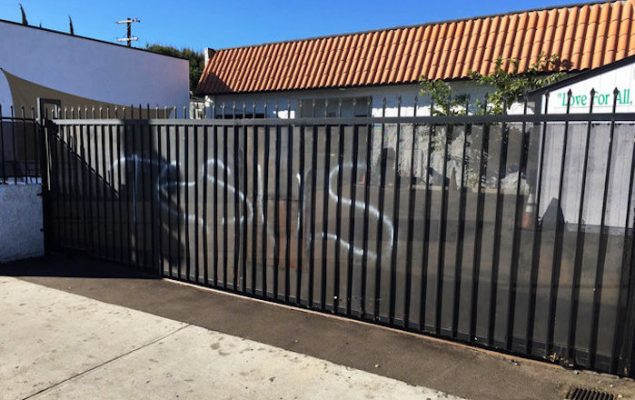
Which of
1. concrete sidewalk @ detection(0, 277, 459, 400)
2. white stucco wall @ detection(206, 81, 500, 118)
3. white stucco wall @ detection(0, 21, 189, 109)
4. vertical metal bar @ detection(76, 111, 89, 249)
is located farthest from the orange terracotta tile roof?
concrete sidewalk @ detection(0, 277, 459, 400)

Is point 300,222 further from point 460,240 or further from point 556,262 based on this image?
point 556,262

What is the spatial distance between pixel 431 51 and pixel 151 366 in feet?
36.4

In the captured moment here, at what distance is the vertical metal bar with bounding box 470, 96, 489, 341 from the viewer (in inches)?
157

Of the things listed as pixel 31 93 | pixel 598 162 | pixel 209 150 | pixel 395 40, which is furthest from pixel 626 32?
pixel 31 93

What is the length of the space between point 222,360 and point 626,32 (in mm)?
10770

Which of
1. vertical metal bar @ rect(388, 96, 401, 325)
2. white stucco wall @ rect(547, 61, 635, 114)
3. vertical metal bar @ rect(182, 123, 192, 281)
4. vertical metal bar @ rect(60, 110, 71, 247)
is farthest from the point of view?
vertical metal bar @ rect(60, 110, 71, 247)

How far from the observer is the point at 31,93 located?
12.8 metres

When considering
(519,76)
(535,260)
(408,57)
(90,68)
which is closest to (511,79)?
(519,76)

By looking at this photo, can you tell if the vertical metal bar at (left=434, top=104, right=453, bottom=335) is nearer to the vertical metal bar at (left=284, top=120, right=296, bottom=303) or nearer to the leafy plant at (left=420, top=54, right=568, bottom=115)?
the vertical metal bar at (left=284, top=120, right=296, bottom=303)

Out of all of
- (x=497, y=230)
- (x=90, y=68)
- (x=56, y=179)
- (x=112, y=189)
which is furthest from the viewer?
(x=90, y=68)

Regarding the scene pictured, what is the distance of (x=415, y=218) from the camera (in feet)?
14.3

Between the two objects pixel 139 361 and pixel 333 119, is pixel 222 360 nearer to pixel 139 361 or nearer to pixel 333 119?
pixel 139 361

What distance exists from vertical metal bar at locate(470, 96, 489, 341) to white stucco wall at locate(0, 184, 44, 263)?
21.3ft

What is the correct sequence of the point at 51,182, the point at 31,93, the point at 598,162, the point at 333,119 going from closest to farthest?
the point at 598,162 < the point at 333,119 < the point at 51,182 < the point at 31,93
